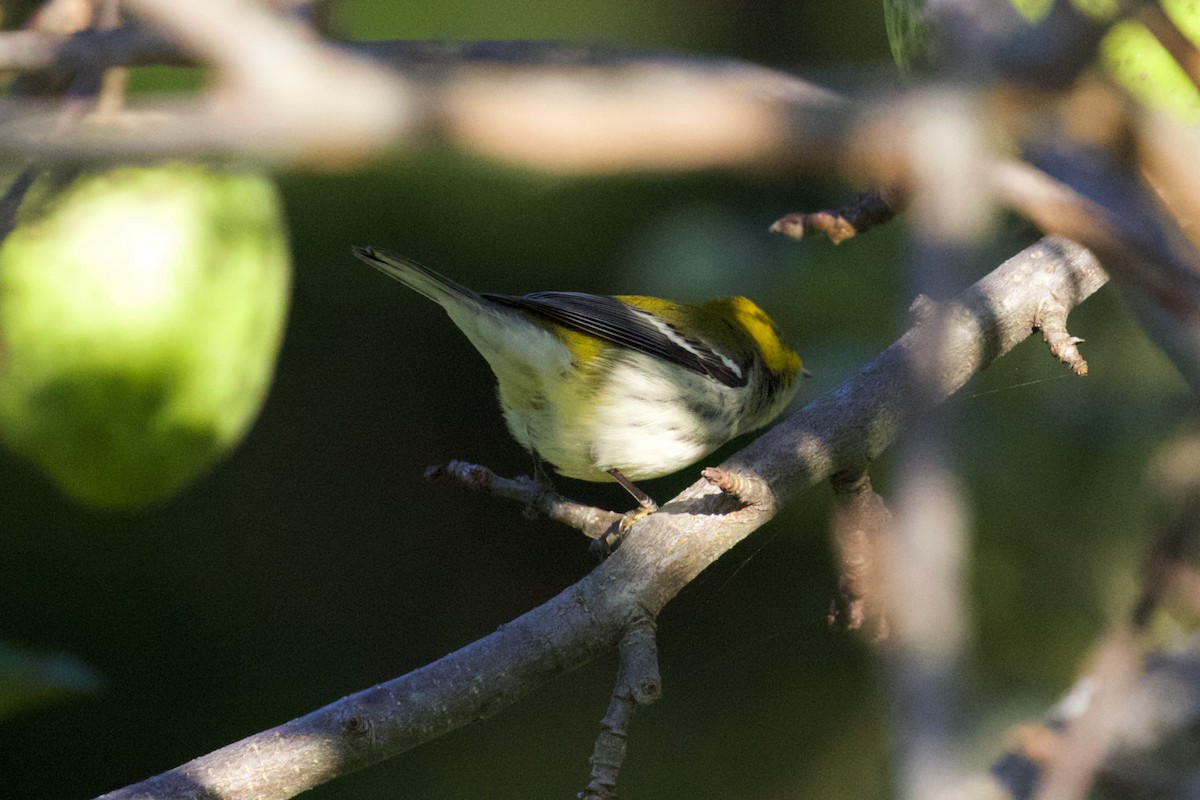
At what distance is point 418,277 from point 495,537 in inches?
16.0

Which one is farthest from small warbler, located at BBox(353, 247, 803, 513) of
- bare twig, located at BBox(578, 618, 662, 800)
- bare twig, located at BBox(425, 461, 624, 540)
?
bare twig, located at BBox(578, 618, 662, 800)

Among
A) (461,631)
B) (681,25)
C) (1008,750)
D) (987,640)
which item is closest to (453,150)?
(1008,750)

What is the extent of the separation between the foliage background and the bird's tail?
73mm

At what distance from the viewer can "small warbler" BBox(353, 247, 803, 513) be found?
0.94 meters

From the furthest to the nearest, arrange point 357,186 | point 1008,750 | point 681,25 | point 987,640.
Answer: point 681,25 → point 357,186 → point 987,640 → point 1008,750

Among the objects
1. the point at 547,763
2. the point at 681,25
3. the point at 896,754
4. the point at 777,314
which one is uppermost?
the point at 896,754

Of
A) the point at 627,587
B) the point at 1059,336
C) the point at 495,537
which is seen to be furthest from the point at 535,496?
the point at 495,537

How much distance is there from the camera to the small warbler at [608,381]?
37.0 inches

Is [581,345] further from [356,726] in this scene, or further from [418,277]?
[356,726]

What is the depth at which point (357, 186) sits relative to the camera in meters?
1.16

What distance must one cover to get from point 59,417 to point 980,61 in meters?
0.65

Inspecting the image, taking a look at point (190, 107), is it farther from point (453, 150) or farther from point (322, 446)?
point (322, 446)

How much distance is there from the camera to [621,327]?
1041 millimetres

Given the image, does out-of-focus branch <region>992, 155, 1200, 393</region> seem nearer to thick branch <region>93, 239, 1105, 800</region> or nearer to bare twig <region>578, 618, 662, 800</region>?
thick branch <region>93, 239, 1105, 800</region>
